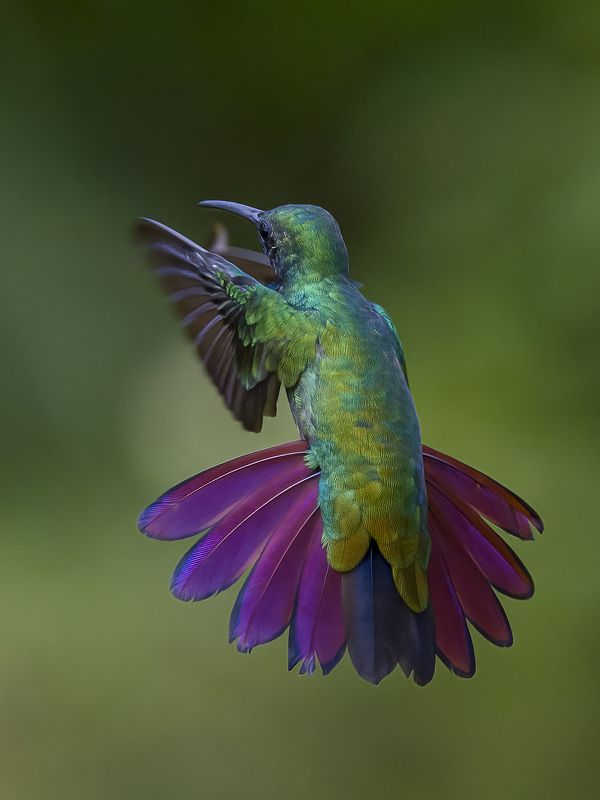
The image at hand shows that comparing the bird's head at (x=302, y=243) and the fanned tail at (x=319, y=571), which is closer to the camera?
the fanned tail at (x=319, y=571)

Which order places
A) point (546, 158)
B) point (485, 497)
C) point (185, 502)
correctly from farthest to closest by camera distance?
point (546, 158) < point (485, 497) < point (185, 502)

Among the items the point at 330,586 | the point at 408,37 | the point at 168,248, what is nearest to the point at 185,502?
the point at 330,586

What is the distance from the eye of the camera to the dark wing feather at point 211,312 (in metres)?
1.28

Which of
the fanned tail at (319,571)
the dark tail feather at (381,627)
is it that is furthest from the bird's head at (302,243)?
the dark tail feather at (381,627)

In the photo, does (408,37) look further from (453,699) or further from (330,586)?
(330,586)

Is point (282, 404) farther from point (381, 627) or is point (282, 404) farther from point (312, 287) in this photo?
point (381, 627)

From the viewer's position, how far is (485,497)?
1.33 meters

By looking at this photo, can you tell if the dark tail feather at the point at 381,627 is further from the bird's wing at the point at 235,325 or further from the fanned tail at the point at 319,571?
the bird's wing at the point at 235,325

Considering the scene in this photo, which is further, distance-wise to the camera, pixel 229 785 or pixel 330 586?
pixel 229 785

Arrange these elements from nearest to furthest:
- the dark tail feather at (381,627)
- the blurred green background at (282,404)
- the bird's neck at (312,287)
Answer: the dark tail feather at (381,627), the bird's neck at (312,287), the blurred green background at (282,404)

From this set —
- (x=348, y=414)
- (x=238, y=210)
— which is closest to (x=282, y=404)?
(x=238, y=210)

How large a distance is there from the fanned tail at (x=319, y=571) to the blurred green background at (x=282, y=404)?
4.34ft

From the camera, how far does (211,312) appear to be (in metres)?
1.32

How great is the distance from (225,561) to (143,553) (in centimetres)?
186
